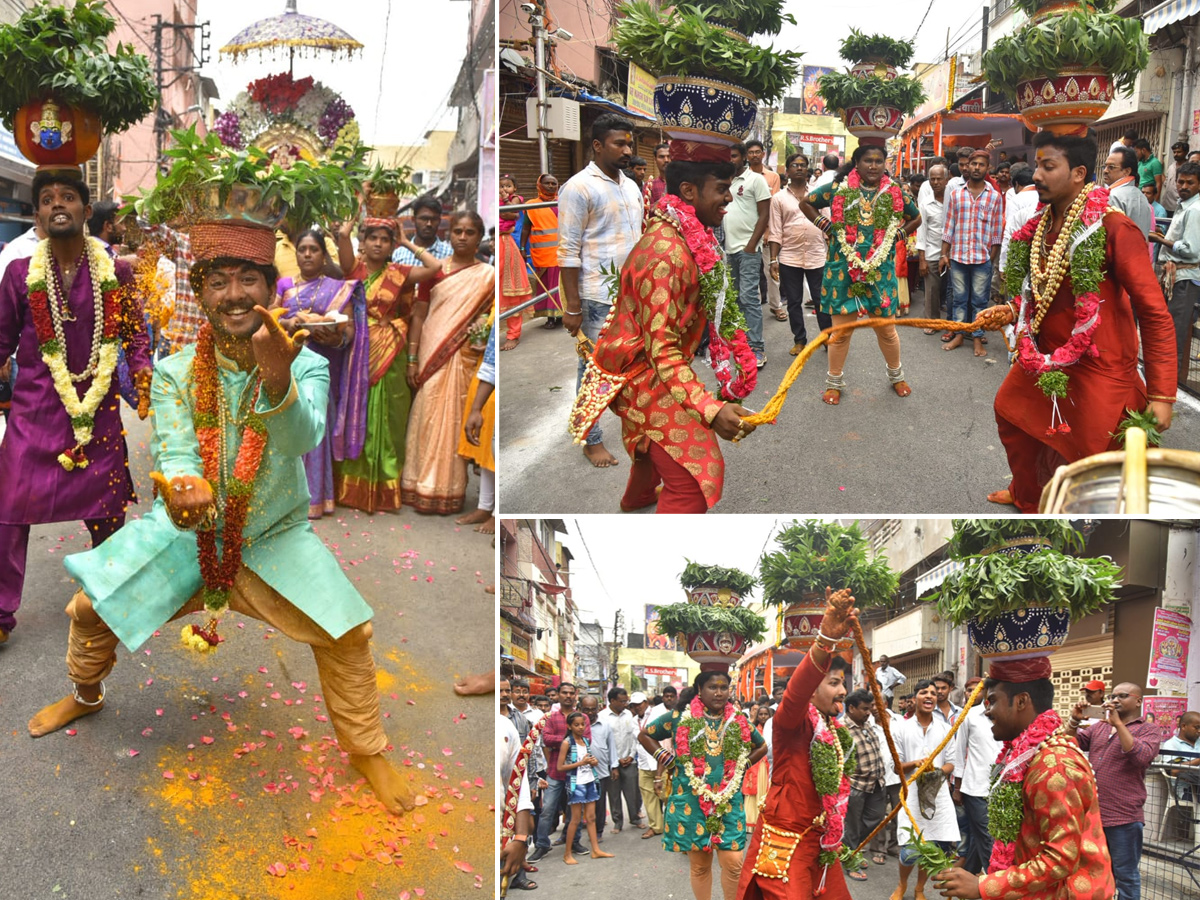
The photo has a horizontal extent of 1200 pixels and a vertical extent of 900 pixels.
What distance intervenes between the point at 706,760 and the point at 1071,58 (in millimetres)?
3505

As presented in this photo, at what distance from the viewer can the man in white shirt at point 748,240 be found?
7.43 meters

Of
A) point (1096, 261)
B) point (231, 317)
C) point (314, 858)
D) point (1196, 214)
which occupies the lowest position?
point (314, 858)

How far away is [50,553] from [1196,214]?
307 inches

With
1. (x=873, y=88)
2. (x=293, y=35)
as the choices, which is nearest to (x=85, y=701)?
(x=873, y=88)

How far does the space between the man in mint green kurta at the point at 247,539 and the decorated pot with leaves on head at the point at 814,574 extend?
1595 millimetres

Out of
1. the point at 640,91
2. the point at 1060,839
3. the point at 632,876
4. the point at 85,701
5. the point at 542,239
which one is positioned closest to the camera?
the point at 1060,839

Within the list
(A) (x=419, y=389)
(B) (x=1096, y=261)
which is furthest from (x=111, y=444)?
Result: (B) (x=1096, y=261)

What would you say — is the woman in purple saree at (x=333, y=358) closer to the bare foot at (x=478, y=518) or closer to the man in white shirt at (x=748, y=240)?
the bare foot at (x=478, y=518)

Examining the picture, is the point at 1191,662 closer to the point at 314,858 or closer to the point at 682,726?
the point at 682,726

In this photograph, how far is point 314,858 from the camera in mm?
3740

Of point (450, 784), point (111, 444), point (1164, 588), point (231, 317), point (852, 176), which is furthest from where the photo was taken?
point (852, 176)

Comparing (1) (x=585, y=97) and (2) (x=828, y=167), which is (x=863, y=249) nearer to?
(2) (x=828, y=167)

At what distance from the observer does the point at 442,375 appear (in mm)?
7527

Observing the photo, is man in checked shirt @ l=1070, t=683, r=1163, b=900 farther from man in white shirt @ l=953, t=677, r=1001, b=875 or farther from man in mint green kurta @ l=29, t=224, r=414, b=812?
man in mint green kurta @ l=29, t=224, r=414, b=812
